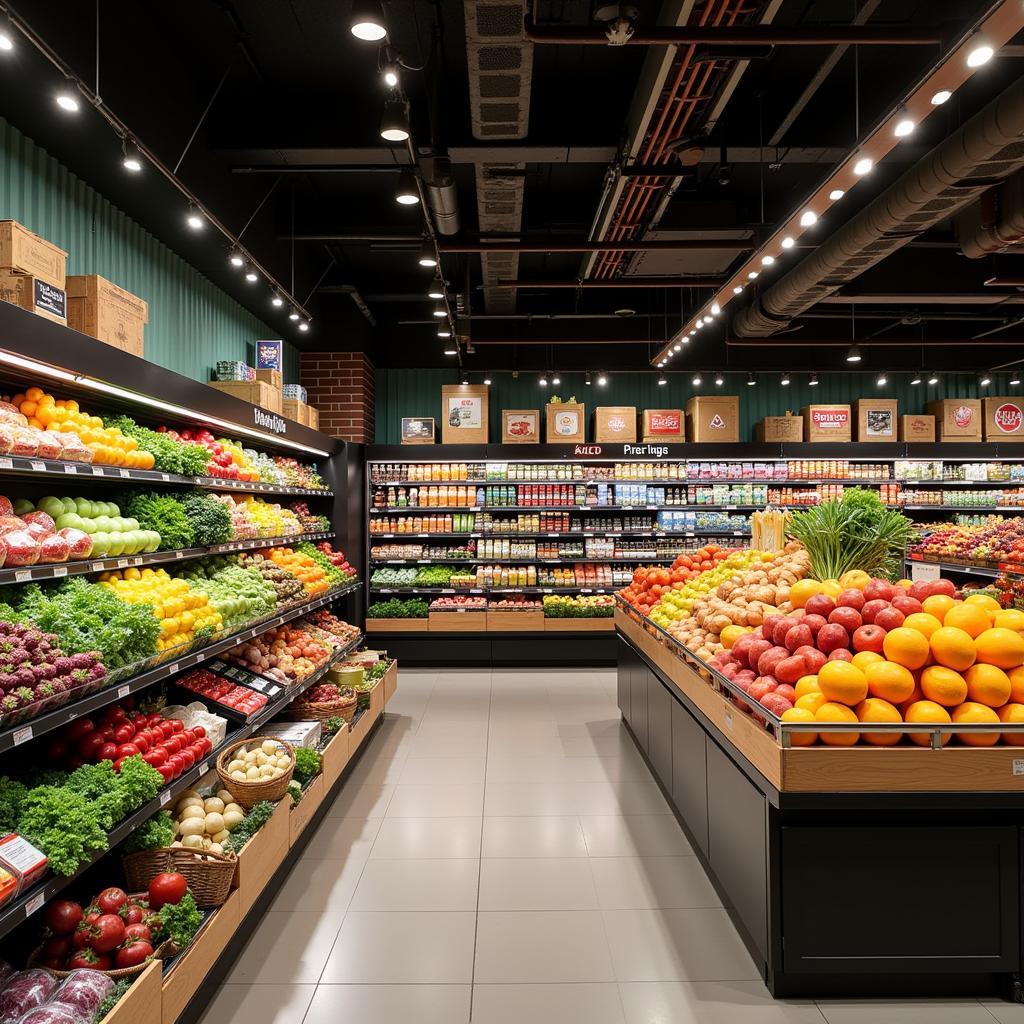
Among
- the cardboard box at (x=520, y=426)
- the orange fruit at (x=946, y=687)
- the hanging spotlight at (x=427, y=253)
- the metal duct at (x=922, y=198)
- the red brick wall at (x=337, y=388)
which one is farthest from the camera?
the cardboard box at (x=520, y=426)

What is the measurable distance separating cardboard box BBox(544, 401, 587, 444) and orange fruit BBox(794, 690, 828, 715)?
262 inches

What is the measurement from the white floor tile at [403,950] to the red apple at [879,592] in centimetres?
230

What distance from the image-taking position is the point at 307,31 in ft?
14.7

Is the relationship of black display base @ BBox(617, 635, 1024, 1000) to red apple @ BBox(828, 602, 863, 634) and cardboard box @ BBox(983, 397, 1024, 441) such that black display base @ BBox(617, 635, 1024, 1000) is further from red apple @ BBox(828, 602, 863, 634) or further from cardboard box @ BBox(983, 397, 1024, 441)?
cardboard box @ BBox(983, 397, 1024, 441)

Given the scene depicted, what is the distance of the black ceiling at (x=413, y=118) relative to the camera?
155 inches

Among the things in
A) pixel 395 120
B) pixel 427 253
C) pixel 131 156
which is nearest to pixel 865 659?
pixel 395 120

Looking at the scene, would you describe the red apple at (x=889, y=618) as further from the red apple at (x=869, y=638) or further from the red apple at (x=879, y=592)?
the red apple at (x=879, y=592)

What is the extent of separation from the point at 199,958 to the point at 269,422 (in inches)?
159

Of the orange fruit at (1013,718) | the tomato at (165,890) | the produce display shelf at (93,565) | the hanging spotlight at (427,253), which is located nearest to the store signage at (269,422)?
the produce display shelf at (93,565)

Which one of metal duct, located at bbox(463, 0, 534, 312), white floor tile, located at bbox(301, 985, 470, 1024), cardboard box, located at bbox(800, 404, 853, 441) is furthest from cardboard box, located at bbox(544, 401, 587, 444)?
white floor tile, located at bbox(301, 985, 470, 1024)

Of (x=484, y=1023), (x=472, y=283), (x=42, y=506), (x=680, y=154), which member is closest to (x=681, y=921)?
(x=484, y=1023)

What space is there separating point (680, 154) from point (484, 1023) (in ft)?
15.5

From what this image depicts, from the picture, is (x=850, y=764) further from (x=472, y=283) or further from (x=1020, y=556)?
(x=472, y=283)

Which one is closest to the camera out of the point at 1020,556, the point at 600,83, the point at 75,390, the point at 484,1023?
the point at 484,1023
